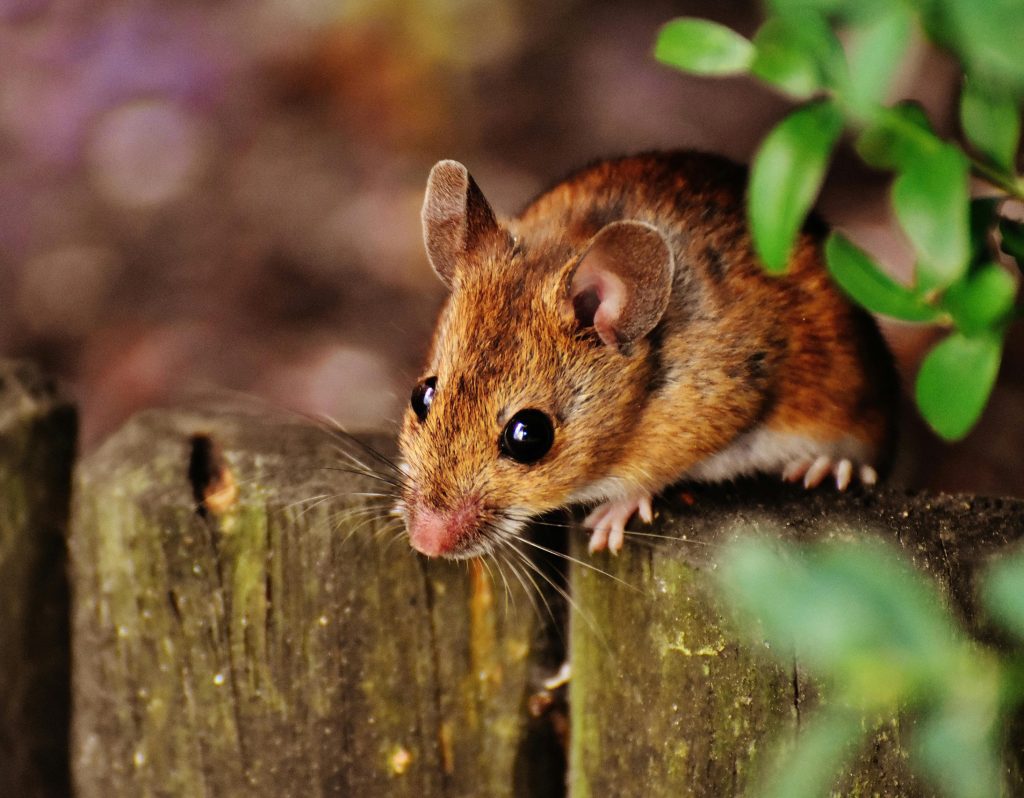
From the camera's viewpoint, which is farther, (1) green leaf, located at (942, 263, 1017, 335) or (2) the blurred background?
(2) the blurred background

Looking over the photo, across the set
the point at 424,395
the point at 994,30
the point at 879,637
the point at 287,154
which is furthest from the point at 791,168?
the point at 287,154

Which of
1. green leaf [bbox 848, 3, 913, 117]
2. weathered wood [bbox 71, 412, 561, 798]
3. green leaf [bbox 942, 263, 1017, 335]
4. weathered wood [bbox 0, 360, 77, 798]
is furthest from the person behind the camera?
weathered wood [bbox 0, 360, 77, 798]

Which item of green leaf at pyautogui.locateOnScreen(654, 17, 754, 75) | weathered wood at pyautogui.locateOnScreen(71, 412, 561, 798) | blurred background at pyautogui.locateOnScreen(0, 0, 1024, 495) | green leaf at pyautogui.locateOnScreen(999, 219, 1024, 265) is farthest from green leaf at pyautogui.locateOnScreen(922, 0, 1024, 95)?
blurred background at pyautogui.locateOnScreen(0, 0, 1024, 495)

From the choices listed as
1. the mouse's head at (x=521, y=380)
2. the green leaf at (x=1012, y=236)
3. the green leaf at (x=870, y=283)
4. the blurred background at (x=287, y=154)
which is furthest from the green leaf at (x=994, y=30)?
the blurred background at (x=287, y=154)

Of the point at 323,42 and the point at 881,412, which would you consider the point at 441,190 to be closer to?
the point at 881,412

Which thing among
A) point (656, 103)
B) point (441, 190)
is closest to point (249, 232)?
point (656, 103)

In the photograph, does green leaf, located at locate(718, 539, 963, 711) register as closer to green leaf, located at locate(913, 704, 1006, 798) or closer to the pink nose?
green leaf, located at locate(913, 704, 1006, 798)

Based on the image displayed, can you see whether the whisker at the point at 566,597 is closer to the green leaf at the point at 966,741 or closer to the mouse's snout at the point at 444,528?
the mouse's snout at the point at 444,528
